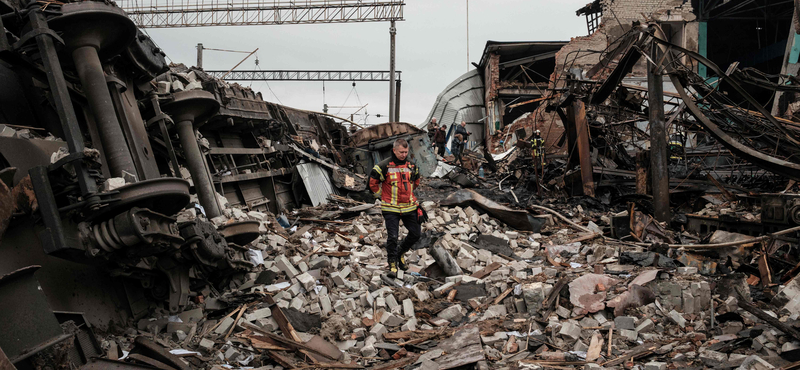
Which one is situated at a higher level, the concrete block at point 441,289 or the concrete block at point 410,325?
the concrete block at point 410,325

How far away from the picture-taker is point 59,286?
353cm

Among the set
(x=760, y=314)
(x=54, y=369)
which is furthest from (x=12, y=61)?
(x=760, y=314)

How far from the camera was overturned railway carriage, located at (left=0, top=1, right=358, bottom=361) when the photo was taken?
3.23 metres

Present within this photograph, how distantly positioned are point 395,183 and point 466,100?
64.8 feet

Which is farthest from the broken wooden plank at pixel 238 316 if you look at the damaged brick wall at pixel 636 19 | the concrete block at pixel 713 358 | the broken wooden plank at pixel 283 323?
the damaged brick wall at pixel 636 19

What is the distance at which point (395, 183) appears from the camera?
5.39 m

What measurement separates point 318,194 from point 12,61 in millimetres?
6823

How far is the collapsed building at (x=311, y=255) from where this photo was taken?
331cm

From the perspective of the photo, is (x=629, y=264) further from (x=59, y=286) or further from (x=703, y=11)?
(x=703, y=11)

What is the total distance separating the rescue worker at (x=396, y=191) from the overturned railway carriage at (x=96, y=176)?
1641 millimetres

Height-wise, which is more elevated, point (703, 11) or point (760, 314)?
point (703, 11)

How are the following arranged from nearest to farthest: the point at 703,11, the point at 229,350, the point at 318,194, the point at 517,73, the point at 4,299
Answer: the point at 4,299 → the point at 229,350 → the point at 318,194 → the point at 703,11 → the point at 517,73

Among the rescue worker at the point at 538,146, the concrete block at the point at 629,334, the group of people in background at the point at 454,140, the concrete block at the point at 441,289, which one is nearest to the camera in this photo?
the concrete block at the point at 629,334

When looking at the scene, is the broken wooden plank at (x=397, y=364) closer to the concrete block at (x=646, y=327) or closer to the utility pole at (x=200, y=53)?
the concrete block at (x=646, y=327)
